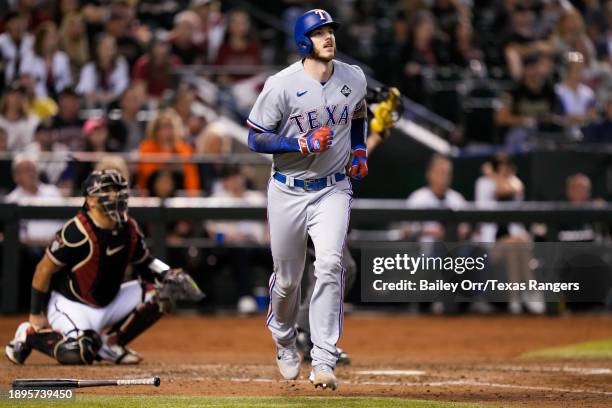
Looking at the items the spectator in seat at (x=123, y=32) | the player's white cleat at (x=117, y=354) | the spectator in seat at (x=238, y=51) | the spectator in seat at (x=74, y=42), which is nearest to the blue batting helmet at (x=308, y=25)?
the player's white cleat at (x=117, y=354)

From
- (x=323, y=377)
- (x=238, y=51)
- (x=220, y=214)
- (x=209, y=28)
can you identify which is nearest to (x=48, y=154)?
(x=220, y=214)

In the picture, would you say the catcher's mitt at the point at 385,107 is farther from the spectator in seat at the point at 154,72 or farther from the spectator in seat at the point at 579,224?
the spectator in seat at the point at 154,72

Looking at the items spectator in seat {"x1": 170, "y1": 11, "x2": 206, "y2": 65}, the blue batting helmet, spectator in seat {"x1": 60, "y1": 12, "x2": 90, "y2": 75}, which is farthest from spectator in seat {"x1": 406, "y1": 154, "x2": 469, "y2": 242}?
the blue batting helmet

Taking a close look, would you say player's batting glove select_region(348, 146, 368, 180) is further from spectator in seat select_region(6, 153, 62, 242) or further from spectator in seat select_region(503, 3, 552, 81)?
spectator in seat select_region(503, 3, 552, 81)

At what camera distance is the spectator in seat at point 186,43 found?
16.4 m

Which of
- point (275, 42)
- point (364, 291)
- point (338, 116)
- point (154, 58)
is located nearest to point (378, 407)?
point (338, 116)

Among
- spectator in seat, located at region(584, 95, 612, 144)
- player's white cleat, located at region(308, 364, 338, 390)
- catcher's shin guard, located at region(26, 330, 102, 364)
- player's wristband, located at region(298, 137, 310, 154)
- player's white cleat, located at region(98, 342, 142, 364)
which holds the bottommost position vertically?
player's white cleat, located at region(98, 342, 142, 364)

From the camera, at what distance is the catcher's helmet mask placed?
349 inches

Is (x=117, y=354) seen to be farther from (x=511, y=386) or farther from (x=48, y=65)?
(x=48, y=65)

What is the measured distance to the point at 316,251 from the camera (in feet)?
24.0

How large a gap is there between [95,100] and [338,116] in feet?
26.8

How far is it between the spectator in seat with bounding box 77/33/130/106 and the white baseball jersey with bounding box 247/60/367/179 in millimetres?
8126

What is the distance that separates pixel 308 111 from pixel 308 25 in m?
0.49

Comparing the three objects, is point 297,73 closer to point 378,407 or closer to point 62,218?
point 378,407
